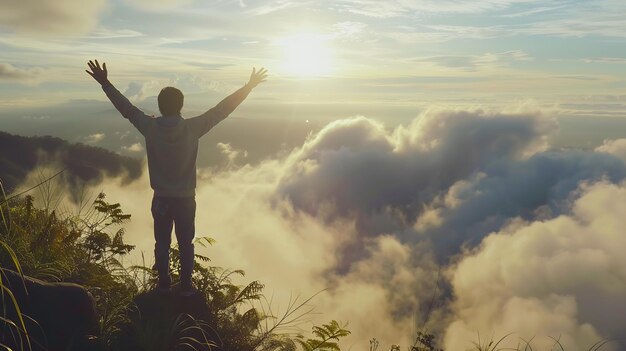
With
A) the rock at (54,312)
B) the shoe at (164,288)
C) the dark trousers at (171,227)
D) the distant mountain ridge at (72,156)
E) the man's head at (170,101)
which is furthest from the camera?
the distant mountain ridge at (72,156)

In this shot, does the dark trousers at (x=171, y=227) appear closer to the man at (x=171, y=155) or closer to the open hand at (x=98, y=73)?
the man at (x=171, y=155)

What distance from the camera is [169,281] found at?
5891mm

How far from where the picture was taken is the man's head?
5.49m

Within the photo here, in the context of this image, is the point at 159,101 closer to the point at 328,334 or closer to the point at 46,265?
the point at 46,265

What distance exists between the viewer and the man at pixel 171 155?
18.2ft

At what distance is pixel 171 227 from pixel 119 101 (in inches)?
68.0

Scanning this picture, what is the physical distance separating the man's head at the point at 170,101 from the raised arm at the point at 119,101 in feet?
0.81

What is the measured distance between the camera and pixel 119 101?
570 cm

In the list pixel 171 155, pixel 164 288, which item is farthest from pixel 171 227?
pixel 171 155

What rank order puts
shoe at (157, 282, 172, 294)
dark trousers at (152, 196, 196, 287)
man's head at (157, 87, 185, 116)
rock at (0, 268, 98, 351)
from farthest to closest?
shoe at (157, 282, 172, 294) < dark trousers at (152, 196, 196, 287) < man's head at (157, 87, 185, 116) < rock at (0, 268, 98, 351)

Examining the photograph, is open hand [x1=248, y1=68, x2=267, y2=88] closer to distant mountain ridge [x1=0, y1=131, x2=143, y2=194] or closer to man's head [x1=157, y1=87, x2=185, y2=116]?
man's head [x1=157, y1=87, x2=185, y2=116]

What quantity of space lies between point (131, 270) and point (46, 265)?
4.05ft

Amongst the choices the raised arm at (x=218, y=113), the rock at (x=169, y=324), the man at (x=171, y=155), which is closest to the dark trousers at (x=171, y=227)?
the man at (x=171, y=155)

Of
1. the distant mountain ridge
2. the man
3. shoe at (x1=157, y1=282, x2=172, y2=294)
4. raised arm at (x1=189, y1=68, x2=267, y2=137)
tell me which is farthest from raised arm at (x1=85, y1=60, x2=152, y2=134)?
the distant mountain ridge
